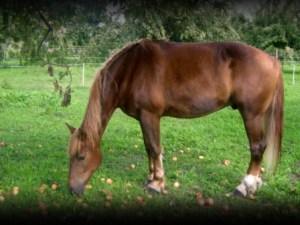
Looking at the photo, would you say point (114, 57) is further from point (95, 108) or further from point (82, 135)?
point (82, 135)

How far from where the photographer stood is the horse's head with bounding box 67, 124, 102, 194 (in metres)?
3.53

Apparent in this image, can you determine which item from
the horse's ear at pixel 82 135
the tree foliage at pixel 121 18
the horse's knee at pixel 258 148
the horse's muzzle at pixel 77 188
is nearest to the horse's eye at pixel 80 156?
the horse's ear at pixel 82 135

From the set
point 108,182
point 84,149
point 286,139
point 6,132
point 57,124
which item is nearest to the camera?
point 84,149

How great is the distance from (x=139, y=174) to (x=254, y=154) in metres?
1.38

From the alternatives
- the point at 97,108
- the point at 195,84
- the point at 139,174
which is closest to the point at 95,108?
the point at 97,108

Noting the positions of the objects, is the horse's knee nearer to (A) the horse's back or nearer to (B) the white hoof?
(B) the white hoof

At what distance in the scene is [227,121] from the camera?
7617 mm

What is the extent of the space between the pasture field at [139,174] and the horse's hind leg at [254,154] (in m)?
0.11

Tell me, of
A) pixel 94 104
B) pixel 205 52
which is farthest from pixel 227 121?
pixel 94 104

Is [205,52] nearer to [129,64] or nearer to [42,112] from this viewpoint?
[129,64]

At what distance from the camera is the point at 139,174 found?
4.49m

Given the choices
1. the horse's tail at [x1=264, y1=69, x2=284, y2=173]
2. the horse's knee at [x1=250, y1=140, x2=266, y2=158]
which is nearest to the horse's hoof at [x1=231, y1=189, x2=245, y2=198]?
the horse's knee at [x1=250, y1=140, x2=266, y2=158]

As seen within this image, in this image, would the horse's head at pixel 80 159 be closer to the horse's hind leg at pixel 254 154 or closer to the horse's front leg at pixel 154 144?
the horse's front leg at pixel 154 144

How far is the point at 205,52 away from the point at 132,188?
1.63 meters
